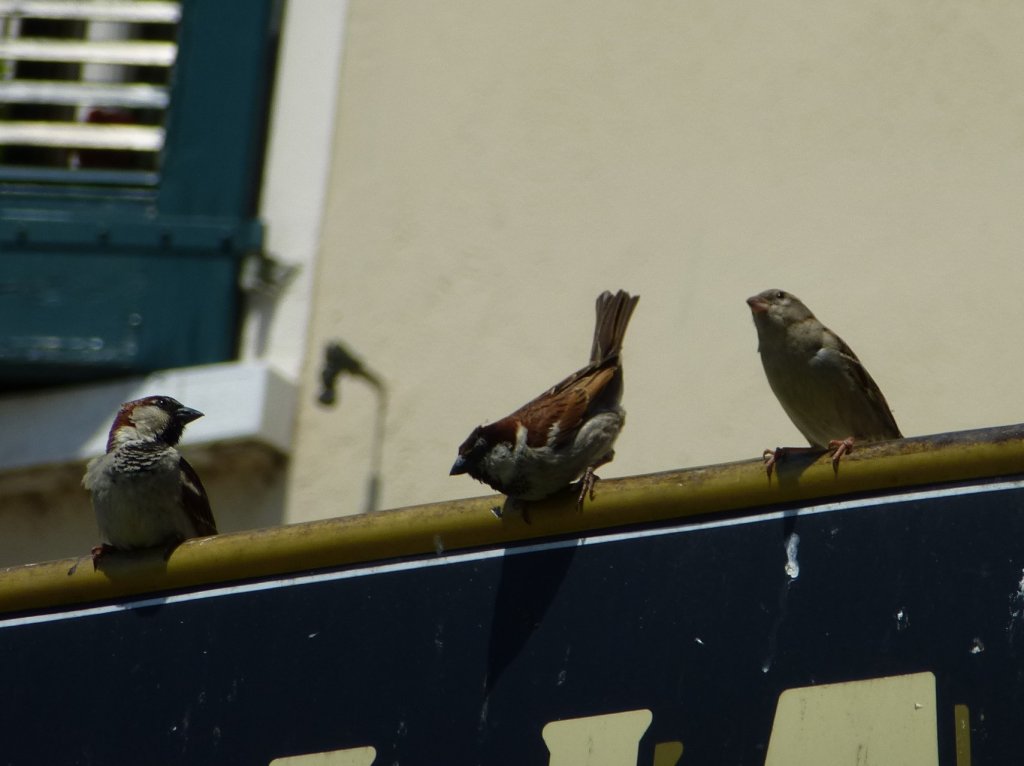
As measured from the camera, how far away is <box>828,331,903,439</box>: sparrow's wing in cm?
374

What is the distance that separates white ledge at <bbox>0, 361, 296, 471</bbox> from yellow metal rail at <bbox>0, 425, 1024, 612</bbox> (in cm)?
195

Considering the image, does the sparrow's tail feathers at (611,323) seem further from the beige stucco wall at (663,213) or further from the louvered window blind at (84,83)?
the louvered window blind at (84,83)

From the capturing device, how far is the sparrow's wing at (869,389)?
3736 millimetres

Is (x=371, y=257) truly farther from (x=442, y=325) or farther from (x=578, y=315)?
(x=578, y=315)

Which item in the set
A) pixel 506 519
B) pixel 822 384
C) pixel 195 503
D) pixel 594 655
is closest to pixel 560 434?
pixel 822 384

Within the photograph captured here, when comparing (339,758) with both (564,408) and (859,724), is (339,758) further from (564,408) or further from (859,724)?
(564,408)

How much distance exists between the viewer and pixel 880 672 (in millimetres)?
2018

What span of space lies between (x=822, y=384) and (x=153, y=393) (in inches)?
73.8

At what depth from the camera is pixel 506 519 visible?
92.6 inches

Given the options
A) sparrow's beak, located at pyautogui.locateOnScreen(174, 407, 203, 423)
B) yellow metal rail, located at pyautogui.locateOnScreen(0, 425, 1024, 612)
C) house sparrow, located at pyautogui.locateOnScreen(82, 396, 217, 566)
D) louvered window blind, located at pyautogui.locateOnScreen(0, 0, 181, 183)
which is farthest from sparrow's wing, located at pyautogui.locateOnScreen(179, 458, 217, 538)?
louvered window blind, located at pyautogui.locateOnScreen(0, 0, 181, 183)

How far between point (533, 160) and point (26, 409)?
1591 mm

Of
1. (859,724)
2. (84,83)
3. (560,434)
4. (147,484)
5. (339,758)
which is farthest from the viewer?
(84,83)

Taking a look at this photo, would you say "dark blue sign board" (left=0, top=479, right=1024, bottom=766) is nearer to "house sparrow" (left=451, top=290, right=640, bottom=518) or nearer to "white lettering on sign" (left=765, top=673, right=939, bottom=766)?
"white lettering on sign" (left=765, top=673, right=939, bottom=766)

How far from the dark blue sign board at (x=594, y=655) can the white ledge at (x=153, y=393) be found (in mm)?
1981
